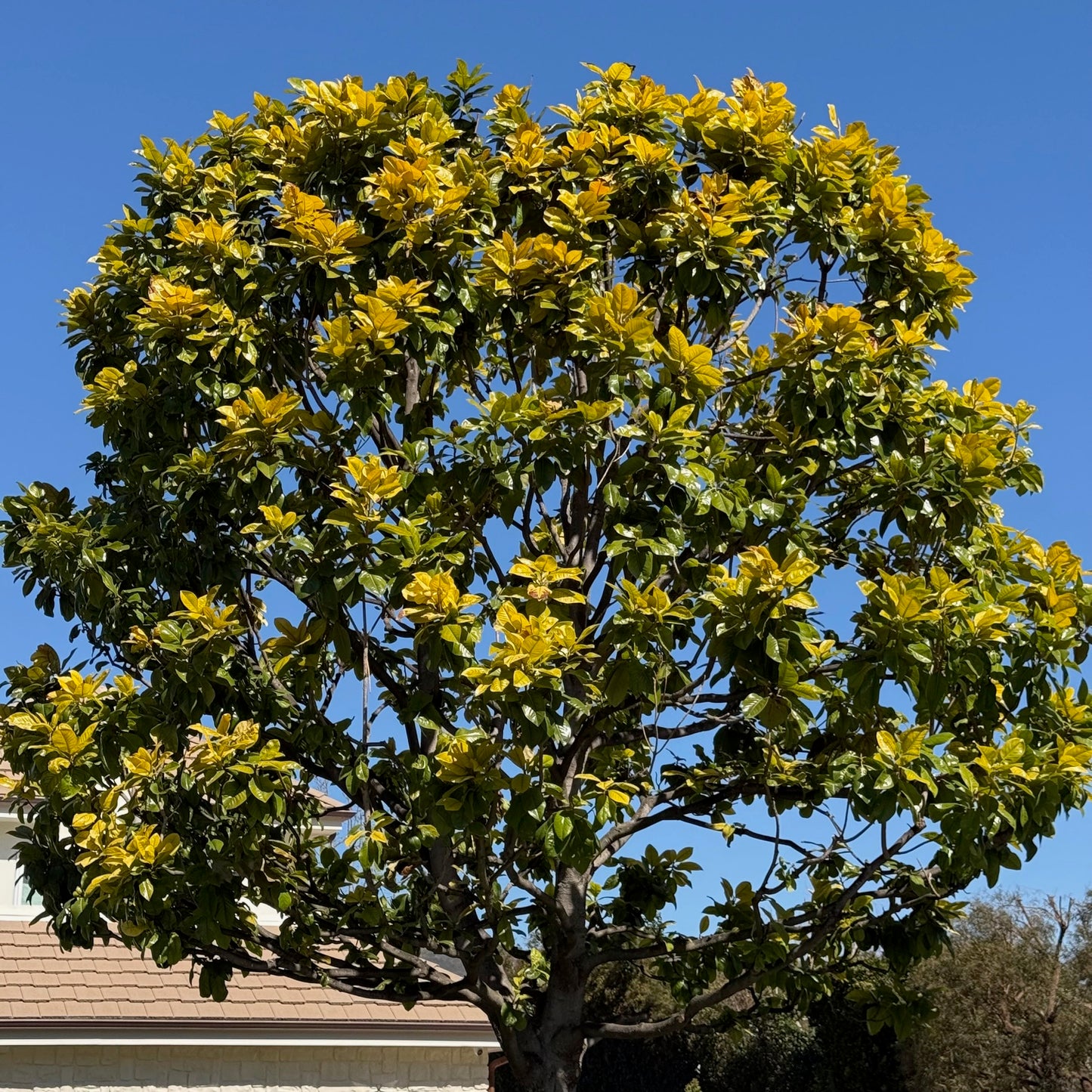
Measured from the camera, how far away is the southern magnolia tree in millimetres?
7633

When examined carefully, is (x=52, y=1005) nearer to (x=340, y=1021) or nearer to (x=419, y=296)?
(x=340, y=1021)

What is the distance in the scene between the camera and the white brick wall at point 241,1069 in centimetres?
1470

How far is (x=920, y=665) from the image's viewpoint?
24.3 feet

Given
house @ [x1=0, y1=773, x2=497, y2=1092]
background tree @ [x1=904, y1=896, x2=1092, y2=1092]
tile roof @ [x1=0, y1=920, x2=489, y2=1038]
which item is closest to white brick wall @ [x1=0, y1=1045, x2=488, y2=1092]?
house @ [x1=0, y1=773, x2=497, y2=1092]

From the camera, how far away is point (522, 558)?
8.21 m

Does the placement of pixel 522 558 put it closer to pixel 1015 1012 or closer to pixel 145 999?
pixel 145 999

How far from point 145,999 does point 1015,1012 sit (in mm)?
10699

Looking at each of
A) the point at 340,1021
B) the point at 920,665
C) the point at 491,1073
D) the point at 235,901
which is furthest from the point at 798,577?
the point at 491,1073

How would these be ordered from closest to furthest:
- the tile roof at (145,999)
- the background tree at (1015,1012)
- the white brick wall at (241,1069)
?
the white brick wall at (241,1069) < the tile roof at (145,999) < the background tree at (1015,1012)

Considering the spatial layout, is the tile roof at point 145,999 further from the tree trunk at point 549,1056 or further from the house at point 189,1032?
the tree trunk at point 549,1056

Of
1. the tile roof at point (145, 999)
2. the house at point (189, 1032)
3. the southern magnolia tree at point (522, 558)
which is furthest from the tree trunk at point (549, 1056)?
the tile roof at point (145, 999)

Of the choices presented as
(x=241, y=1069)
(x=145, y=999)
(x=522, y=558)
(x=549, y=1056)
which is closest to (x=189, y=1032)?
(x=145, y=999)

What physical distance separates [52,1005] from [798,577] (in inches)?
443

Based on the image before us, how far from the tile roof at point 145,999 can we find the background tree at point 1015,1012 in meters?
6.25
